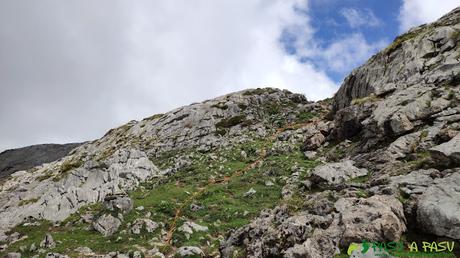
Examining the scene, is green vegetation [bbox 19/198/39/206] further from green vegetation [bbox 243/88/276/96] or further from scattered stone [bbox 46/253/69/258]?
green vegetation [bbox 243/88/276/96]

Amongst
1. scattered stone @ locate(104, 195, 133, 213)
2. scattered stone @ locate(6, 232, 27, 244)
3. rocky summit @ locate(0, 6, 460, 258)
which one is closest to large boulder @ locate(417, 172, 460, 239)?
rocky summit @ locate(0, 6, 460, 258)

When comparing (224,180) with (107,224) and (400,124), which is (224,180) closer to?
(107,224)

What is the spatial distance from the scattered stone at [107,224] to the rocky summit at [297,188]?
0.12 metres

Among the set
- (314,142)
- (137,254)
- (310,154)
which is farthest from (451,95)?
(137,254)

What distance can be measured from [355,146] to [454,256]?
2472 centimetres

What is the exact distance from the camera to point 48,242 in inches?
1404

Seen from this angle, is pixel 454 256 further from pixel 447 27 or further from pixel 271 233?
pixel 447 27

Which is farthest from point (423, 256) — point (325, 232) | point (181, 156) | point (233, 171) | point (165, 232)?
point (181, 156)

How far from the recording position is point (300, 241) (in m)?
22.2

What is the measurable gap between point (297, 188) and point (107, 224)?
1833cm

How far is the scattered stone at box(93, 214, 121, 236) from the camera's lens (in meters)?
36.8

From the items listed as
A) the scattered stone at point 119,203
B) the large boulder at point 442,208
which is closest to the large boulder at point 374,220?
the large boulder at point 442,208

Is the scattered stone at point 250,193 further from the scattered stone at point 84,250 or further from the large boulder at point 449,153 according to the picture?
the large boulder at point 449,153

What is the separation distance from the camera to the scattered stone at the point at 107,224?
3684cm
